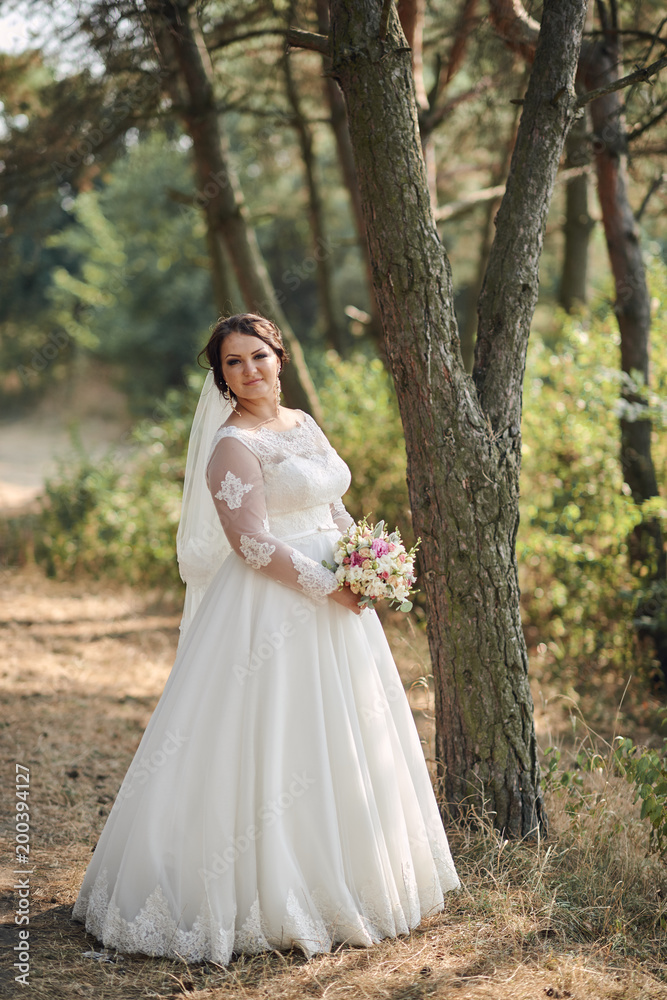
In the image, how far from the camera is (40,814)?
391 cm

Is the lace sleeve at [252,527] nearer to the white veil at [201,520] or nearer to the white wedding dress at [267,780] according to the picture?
the white wedding dress at [267,780]

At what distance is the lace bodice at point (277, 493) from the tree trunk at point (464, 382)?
486 millimetres

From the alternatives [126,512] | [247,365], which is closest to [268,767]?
[247,365]

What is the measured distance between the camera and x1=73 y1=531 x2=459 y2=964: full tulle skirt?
266 cm

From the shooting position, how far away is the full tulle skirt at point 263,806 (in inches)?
105

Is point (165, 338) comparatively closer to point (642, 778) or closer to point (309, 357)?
point (309, 357)

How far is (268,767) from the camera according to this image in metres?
2.68

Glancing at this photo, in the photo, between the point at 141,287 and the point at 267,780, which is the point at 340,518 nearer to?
the point at 267,780

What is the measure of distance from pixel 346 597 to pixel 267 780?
0.67m

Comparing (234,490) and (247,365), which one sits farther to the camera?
(247,365)

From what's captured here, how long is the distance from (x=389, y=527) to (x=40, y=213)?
5.52 meters

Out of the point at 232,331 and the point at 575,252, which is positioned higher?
the point at 575,252

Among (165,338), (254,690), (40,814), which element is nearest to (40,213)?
(40,814)

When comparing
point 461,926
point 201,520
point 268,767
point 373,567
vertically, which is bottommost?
point 461,926
